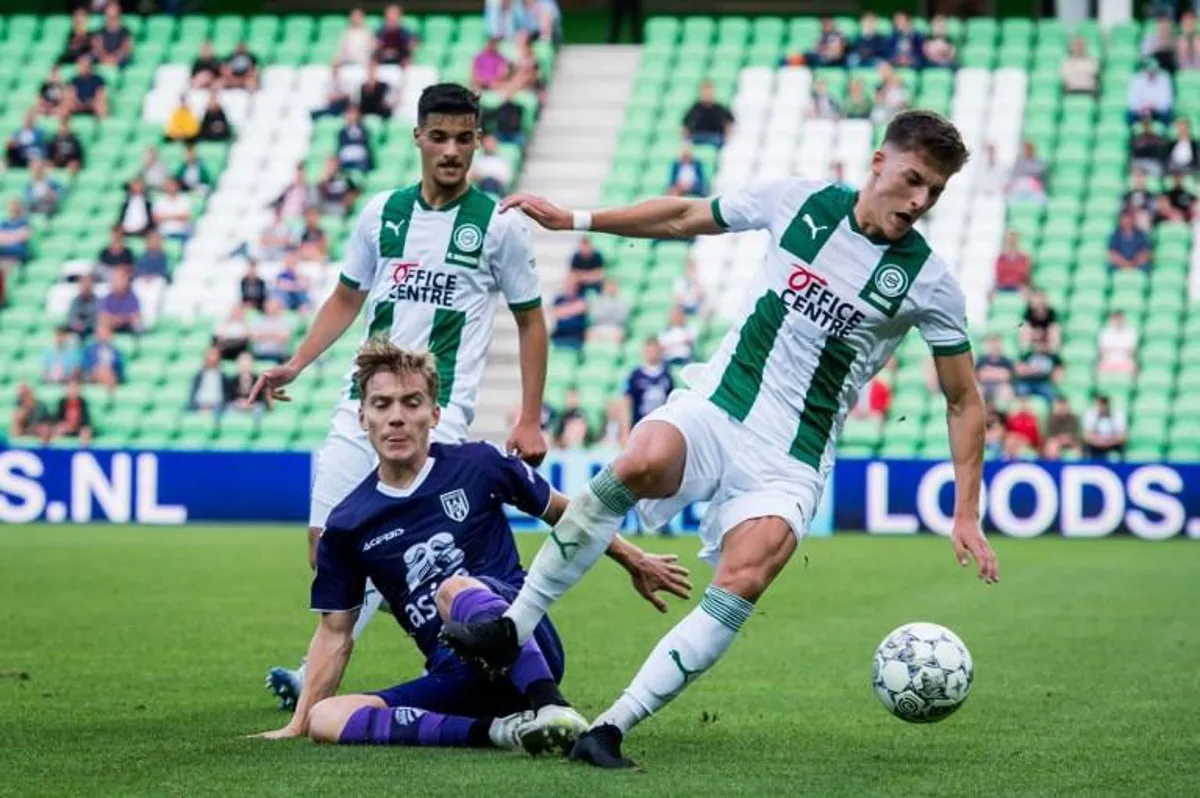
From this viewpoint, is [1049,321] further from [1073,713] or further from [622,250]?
[1073,713]

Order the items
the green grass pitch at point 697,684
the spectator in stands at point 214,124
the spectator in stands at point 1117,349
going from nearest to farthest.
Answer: the green grass pitch at point 697,684 < the spectator in stands at point 1117,349 < the spectator in stands at point 214,124

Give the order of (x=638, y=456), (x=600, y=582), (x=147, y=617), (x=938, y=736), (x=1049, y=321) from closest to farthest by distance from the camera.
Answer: (x=638, y=456), (x=938, y=736), (x=147, y=617), (x=600, y=582), (x=1049, y=321)

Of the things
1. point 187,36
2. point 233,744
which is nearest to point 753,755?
point 233,744

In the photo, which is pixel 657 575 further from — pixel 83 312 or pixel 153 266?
pixel 153 266

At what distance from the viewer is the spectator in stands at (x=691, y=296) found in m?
22.3

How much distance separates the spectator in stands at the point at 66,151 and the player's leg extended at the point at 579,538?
20210 millimetres

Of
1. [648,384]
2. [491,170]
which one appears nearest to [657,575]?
[648,384]

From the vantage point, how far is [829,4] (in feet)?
96.9

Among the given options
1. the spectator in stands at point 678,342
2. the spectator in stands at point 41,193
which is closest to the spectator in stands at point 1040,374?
the spectator in stands at point 678,342

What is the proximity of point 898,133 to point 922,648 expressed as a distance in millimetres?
1667

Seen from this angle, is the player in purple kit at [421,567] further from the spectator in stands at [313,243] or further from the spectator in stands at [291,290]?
the spectator in stands at [313,243]

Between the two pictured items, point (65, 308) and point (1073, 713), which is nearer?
point (1073, 713)

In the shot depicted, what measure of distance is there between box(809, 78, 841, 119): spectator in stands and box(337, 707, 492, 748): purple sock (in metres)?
18.4

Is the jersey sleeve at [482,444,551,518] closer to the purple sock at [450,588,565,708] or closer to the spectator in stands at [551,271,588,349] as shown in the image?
the purple sock at [450,588,565,708]
